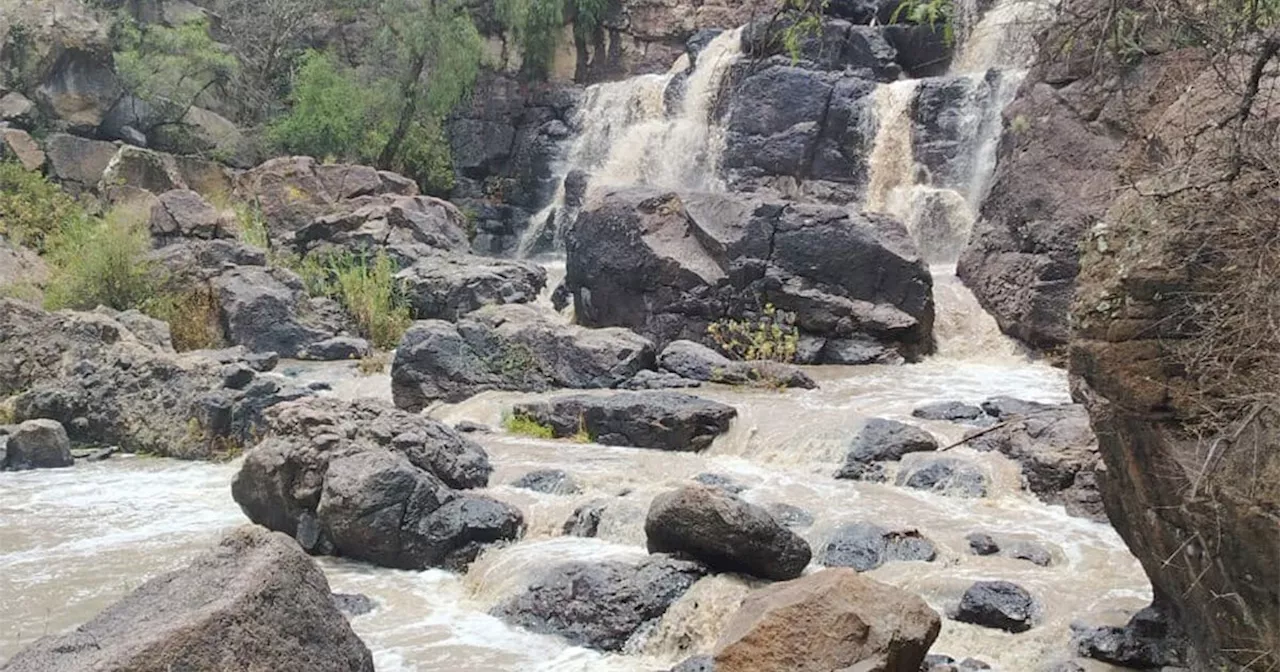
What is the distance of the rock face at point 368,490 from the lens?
304 inches

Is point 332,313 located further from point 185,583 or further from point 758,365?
point 185,583

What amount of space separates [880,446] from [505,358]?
16.3ft

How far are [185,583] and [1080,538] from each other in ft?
18.7

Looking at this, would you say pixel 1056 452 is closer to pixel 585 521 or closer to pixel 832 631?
pixel 585 521

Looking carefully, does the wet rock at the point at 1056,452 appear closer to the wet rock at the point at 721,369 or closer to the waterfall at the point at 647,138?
the wet rock at the point at 721,369

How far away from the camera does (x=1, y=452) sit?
35.9ft

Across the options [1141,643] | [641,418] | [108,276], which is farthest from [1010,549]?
[108,276]

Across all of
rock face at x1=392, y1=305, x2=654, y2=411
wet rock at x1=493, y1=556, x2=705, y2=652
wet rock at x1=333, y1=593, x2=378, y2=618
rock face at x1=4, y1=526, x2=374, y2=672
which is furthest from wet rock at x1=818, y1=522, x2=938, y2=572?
rock face at x1=392, y1=305, x2=654, y2=411

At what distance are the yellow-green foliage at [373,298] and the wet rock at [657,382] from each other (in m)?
5.06

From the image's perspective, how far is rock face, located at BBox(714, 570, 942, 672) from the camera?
199 inches

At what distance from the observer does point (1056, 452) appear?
28.6 feet

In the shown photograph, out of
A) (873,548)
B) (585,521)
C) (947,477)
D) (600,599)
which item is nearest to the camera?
(600,599)

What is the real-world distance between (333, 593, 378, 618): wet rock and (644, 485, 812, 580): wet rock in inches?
74.1

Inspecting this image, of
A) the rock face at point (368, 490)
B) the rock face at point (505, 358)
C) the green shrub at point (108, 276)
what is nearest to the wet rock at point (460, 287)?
the green shrub at point (108, 276)
